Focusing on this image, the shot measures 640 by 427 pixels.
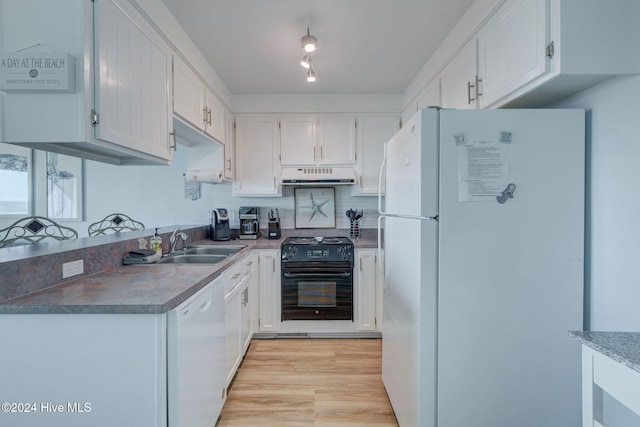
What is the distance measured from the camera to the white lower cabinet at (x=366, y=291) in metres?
2.76

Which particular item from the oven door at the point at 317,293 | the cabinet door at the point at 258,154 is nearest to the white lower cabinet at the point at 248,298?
the oven door at the point at 317,293

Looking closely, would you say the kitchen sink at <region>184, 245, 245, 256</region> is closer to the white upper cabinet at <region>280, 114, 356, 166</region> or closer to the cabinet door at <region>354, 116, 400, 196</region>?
the white upper cabinet at <region>280, 114, 356, 166</region>

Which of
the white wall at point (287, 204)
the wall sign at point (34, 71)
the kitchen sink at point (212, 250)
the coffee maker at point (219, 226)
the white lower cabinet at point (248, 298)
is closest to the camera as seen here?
the wall sign at point (34, 71)

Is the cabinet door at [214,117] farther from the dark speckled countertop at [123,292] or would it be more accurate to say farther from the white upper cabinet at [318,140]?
the dark speckled countertop at [123,292]

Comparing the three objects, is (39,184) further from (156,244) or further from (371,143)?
(371,143)

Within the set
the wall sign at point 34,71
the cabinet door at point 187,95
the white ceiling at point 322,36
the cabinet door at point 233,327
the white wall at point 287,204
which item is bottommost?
the cabinet door at point 233,327

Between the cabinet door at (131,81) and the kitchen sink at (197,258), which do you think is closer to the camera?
the cabinet door at (131,81)

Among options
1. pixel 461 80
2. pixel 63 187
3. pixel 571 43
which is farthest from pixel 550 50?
pixel 63 187

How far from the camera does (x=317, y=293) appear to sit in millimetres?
2680

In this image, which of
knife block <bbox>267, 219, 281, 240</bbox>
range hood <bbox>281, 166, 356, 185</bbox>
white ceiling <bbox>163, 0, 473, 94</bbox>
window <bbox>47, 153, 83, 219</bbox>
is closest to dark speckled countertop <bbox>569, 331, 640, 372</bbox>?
white ceiling <bbox>163, 0, 473, 94</bbox>

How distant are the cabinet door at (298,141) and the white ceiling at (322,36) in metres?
0.40

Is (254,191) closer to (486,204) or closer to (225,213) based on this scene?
(225,213)

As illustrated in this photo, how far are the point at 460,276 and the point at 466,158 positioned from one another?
552 mm

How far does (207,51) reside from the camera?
2293 millimetres
